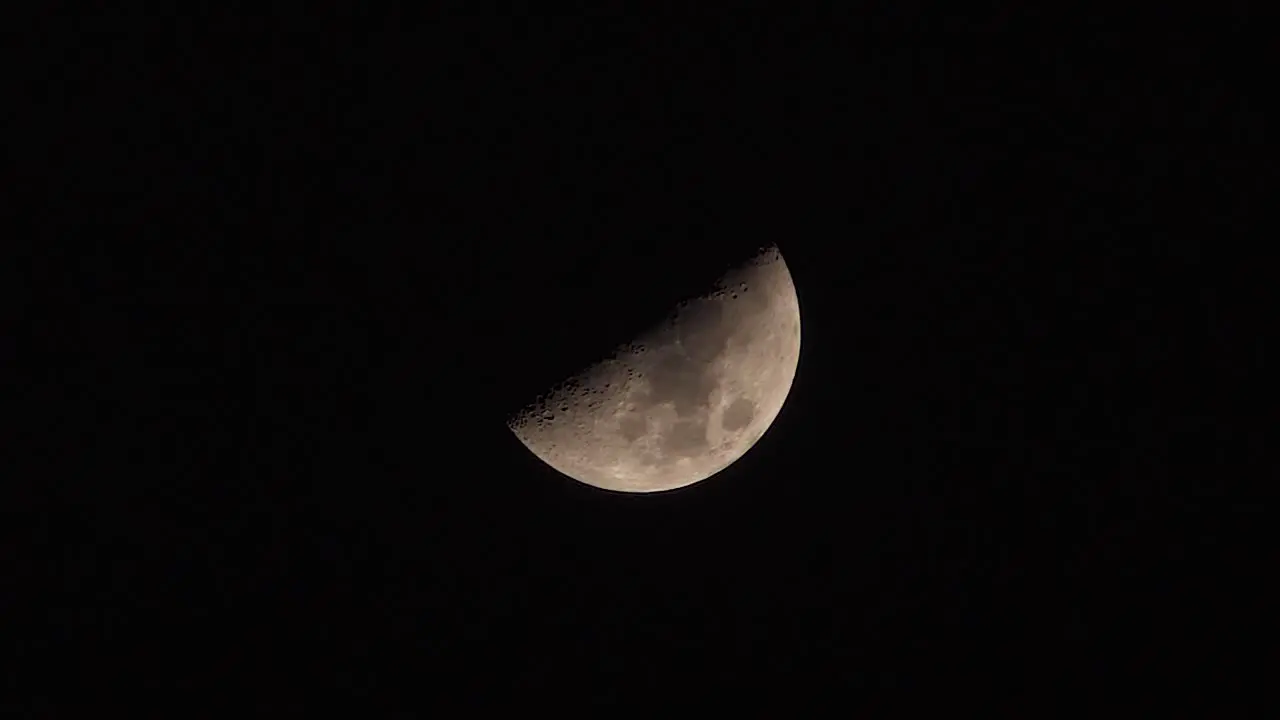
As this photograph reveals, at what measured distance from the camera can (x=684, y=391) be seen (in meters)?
4.39

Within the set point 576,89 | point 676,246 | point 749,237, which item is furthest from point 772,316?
point 576,89

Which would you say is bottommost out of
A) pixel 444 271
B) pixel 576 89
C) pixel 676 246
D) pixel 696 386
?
pixel 696 386

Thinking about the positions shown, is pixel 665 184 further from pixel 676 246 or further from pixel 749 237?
pixel 749 237

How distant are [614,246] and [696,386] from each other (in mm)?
863

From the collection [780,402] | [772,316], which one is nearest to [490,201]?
[772,316]

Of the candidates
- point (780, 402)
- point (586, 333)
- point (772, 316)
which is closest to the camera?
point (586, 333)

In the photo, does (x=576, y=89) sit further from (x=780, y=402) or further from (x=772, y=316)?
(x=780, y=402)

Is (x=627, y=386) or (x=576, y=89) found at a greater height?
(x=576, y=89)

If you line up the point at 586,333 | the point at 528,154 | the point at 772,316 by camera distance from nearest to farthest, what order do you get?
the point at 528,154
the point at 586,333
the point at 772,316

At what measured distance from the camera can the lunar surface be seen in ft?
14.2

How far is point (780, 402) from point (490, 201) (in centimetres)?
202

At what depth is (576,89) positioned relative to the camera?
12.9 feet

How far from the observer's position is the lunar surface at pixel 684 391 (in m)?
4.34

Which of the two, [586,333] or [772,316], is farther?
[772,316]
